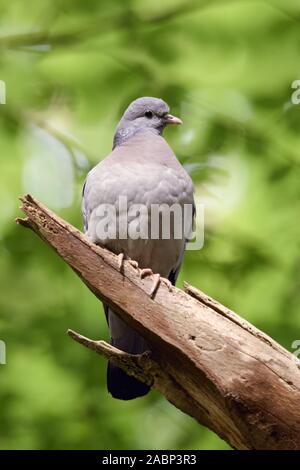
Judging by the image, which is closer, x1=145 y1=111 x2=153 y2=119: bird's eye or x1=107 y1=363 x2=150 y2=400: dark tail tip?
x1=107 y1=363 x2=150 y2=400: dark tail tip

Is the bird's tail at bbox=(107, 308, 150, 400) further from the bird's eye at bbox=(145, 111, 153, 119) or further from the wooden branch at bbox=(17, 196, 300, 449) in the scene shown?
the bird's eye at bbox=(145, 111, 153, 119)

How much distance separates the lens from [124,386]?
13.2 feet

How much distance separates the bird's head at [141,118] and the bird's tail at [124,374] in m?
0.87

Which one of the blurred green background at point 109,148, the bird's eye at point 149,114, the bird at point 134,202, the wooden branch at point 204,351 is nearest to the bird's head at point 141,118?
the bird's eye at point 149,114

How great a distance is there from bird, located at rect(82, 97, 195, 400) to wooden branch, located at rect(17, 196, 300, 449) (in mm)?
320

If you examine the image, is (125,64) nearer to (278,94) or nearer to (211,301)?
(278,94)

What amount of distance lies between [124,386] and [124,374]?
52mm

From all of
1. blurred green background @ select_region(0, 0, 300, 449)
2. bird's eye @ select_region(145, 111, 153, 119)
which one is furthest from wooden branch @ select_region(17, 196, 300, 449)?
blurred green background @ select_region(0, 0, 300, 449)

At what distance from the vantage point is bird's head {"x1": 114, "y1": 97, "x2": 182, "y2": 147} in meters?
4.41

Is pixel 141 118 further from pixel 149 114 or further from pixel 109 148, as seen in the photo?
pixel 109 148

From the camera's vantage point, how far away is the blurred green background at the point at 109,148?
4.96 metres

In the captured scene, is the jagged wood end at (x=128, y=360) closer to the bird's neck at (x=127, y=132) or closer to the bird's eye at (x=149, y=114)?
the bird's neck at (x=127, y=132)

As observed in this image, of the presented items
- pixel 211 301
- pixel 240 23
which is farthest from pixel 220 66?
Answer: pixel 211 301
